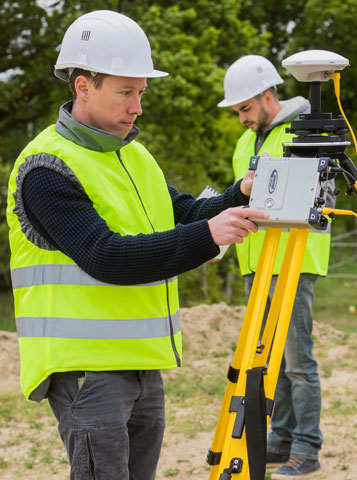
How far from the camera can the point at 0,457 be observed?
4898 millimetres

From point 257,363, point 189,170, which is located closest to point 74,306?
point 257,363

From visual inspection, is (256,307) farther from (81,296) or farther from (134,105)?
(134,105)

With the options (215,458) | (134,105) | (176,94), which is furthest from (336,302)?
(134,105)

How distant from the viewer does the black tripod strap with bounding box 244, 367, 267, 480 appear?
8.09 feet

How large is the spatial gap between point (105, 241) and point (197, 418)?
369cm

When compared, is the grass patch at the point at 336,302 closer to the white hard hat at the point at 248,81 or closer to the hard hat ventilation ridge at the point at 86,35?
the white hard hat at the point at 248,81

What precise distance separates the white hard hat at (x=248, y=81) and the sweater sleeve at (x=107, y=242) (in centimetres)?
235

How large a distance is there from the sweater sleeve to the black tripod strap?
483mm

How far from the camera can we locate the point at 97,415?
2.36 meters

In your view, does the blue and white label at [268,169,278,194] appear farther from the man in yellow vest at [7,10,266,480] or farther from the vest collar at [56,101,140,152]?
the vest collar at [56,101,140,152]

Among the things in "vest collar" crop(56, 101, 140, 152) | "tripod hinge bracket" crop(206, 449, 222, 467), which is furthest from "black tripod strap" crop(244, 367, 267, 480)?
"vest collar" crop(56, 101, 140, 152)

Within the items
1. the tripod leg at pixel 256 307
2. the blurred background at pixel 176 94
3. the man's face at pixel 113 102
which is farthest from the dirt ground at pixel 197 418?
the blurred background at pixel 176 94

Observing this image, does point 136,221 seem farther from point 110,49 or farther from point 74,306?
point 110,49

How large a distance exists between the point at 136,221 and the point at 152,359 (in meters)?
0.46
